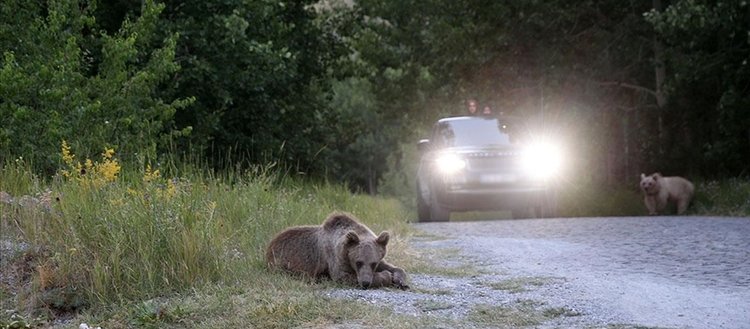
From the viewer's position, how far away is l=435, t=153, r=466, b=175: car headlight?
19.3m

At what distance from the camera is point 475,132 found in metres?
20.3

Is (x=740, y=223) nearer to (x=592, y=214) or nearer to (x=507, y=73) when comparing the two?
(x=592, y=214)

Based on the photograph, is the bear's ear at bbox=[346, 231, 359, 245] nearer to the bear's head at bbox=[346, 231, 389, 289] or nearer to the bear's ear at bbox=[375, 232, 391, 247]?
the bear's head at bbox=[346, 231, 389, 289]

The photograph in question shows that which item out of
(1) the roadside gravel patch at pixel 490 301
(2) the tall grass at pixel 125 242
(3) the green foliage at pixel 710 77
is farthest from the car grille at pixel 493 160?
(1) the roadside gravel patch at pixel 490 301

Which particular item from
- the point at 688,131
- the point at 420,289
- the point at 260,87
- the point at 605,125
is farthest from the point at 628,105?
the point at 420,289

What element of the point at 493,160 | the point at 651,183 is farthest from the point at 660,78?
the point at 493,160

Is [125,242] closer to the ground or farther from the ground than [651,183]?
closer to the ground

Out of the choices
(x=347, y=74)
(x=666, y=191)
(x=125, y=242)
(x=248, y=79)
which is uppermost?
(x=347, y=74)

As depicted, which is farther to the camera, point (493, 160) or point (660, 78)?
point (660, 78)

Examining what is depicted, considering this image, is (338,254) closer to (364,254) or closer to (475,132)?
(364,254)

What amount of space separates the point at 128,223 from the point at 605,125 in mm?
20617

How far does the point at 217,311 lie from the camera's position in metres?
7.90

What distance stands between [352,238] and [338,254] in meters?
0.23

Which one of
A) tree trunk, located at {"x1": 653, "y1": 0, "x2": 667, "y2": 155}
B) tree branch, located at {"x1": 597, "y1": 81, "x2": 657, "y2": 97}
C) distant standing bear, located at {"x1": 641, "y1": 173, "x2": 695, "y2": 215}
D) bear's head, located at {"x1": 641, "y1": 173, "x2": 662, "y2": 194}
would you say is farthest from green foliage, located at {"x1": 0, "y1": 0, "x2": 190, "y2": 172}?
tree branch, located at {"x1": 597, "y1": 81, "x2": 657, "y2": 97}
